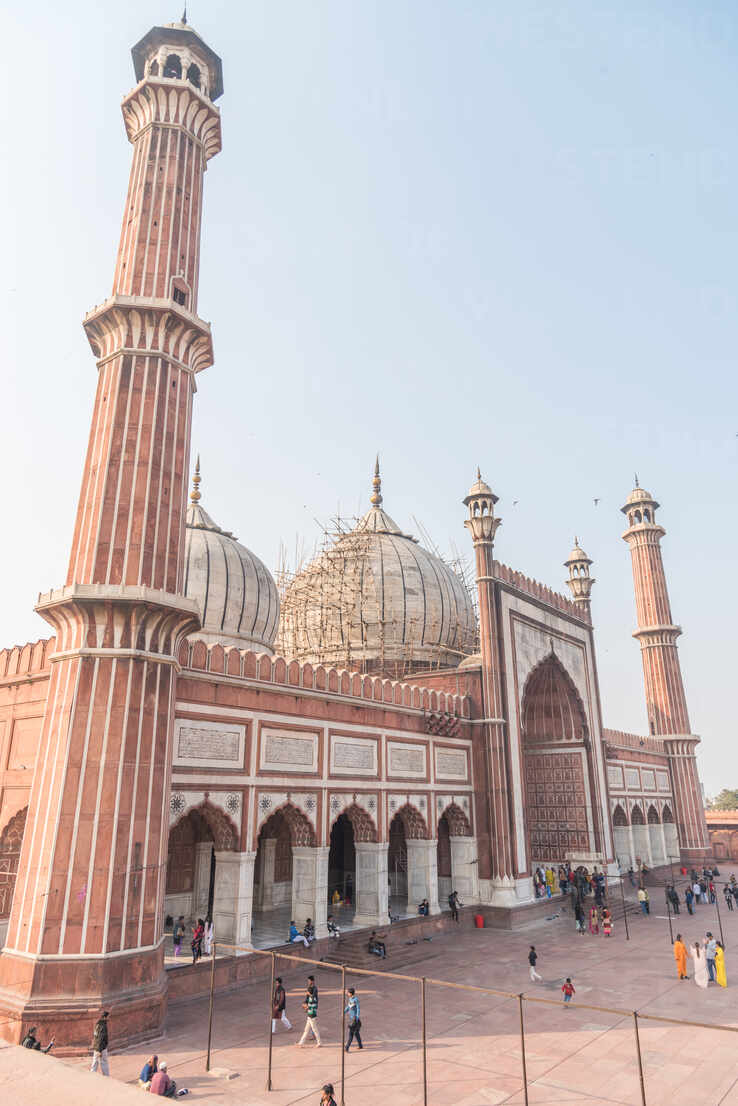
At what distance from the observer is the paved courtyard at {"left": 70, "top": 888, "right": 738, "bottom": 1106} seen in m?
8.52

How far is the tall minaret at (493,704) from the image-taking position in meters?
19.8

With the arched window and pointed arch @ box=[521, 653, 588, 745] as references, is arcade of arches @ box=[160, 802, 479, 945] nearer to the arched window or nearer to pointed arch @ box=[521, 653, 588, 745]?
pointed arch @ box=[521, 653, 588, 745]

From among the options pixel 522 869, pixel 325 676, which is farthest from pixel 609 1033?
pixel 522 869

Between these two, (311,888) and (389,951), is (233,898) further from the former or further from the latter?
(389,951)

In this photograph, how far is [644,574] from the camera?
35875 millimetres

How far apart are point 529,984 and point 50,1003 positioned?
8401 millimetres

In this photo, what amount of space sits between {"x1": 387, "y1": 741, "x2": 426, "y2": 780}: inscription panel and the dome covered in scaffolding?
652 cm

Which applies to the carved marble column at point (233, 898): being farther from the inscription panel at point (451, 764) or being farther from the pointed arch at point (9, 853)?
the inscription panel at point (451, 764)

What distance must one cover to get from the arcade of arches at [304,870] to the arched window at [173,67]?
15.6 m

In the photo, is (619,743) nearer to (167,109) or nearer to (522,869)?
(522,869)

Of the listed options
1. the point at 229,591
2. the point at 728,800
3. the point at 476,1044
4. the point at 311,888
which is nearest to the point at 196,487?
the point at 229,591

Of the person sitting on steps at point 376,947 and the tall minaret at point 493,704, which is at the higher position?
the tall minaret at point 493,704

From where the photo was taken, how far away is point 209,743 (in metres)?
13.5

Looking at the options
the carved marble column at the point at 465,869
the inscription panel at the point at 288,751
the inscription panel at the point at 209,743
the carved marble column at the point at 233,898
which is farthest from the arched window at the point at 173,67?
the carved marble column at the point at 465,869
